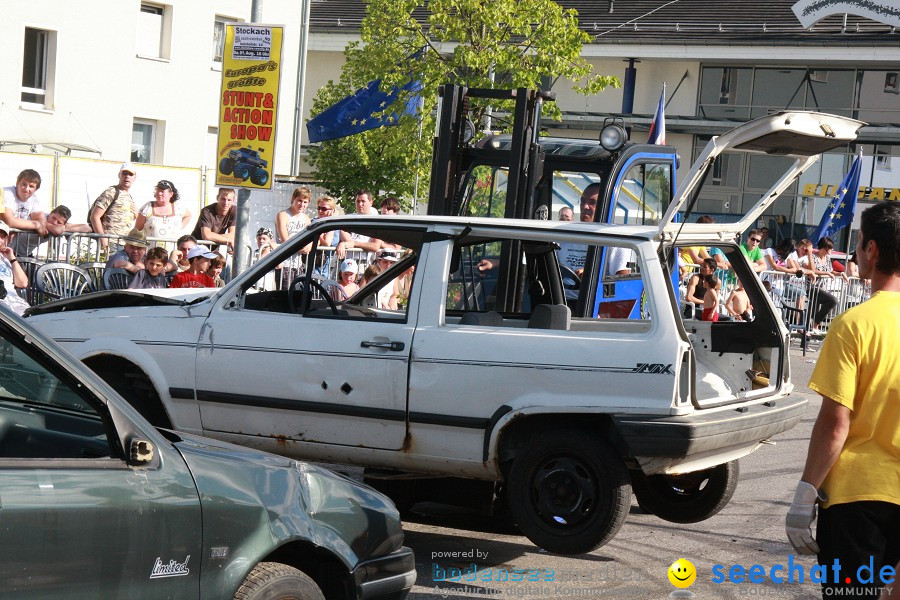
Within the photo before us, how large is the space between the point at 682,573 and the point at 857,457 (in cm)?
264

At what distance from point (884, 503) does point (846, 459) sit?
188 mm

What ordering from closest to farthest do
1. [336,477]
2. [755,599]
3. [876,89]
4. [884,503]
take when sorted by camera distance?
1. [884,503]
2. [336,477]
3. [755,599]
4. [876,89]

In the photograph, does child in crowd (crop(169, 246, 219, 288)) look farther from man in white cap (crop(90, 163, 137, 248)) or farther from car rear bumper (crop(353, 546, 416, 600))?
car rear bumper (crop(353, 546, 416, 600))

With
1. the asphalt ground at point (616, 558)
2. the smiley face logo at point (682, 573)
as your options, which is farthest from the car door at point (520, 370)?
the smiley face logo at point (682, 573)

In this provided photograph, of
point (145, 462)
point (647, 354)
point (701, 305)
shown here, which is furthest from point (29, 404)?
point (701, 305)

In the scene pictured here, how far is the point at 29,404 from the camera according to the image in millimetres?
4207

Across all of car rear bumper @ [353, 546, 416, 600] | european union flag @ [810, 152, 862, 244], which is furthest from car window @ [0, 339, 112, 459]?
european union flag @ [810, 152, 862, 244]

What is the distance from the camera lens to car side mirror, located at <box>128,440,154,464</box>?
12.1 feet

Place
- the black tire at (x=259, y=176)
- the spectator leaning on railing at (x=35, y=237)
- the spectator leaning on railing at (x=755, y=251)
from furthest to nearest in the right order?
the spectator leaning on railing at (x=755, y=251)
the spectator leaning on railing at (x=35, y=237)
the black tire at (x=259, y=176)

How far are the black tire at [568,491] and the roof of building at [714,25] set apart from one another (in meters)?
30.4

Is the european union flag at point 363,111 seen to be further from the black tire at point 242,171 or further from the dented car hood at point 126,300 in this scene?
the dented car hood at point 126,300

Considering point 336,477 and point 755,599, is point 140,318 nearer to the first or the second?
point 336,477

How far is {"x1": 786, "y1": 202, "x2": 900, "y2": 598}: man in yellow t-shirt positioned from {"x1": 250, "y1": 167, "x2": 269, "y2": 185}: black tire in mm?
6660

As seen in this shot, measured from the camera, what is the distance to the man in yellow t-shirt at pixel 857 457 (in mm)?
4039
